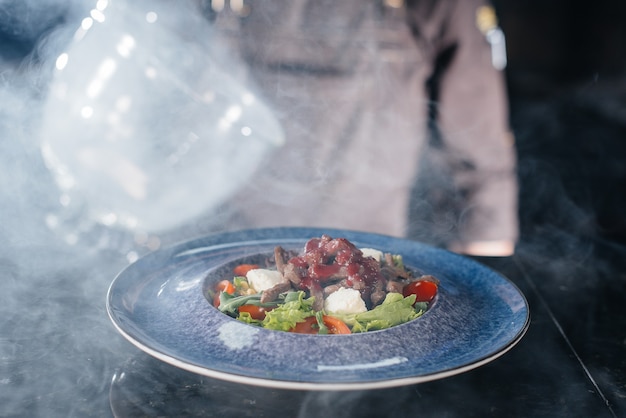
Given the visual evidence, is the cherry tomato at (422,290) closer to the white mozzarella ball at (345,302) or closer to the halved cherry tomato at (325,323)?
the white mozzarella ball at (345,302)

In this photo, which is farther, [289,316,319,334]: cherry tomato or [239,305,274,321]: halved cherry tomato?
[239,305,274,321]: halved cherry tomato

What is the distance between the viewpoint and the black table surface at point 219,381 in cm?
180

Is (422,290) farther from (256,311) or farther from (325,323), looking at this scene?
(256,311)

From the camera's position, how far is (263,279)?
2.43 m

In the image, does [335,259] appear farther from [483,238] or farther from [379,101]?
[483,238]

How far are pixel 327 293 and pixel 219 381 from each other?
67cm

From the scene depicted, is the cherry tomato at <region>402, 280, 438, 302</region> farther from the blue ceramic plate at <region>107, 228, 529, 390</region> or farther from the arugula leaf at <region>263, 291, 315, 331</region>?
the arugula leaf at <region>263, 291, 315, 331</region>

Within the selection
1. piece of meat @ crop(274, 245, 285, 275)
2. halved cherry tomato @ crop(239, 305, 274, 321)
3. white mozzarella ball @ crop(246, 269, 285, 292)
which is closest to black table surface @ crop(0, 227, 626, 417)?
halved cherry tomato @ crop(239, 305, 274, 321)

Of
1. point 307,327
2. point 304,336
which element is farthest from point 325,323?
point 304,336

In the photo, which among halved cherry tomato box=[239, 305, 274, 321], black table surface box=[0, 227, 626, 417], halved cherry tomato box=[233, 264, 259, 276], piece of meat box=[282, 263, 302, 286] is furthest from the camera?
halved cherry tomato box=[233, 264, 259, 276]

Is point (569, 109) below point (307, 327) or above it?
below

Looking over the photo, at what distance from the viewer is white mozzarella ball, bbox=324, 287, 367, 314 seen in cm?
224

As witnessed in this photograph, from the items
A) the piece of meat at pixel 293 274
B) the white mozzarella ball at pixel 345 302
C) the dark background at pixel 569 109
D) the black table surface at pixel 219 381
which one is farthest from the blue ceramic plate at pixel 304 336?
the dark background at pixel 569 109

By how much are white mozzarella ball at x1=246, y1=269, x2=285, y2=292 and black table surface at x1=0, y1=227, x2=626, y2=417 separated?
22.0 inches
